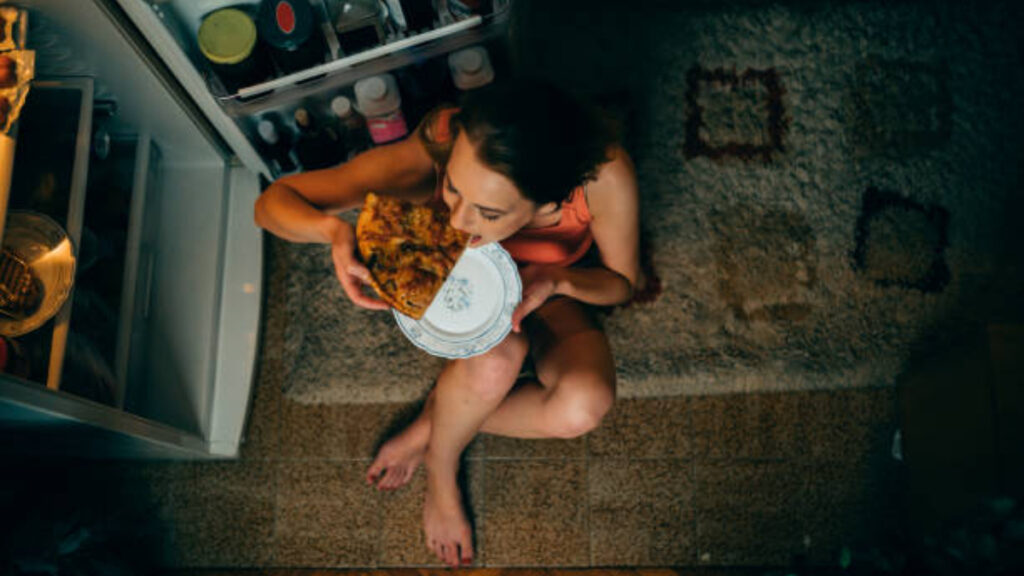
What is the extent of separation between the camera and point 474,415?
1509mm

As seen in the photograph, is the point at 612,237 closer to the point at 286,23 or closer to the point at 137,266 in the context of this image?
the point at 286,23

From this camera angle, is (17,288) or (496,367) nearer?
(17,288)

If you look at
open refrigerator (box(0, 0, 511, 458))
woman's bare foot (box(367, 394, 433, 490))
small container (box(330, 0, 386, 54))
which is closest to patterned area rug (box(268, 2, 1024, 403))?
woman's bare foot (box(367, 394, 433, 490))

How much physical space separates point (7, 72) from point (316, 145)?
1.85 ft

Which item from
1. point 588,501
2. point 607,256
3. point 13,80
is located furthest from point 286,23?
point 588,501

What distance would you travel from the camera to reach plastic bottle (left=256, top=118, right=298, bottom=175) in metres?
1.41

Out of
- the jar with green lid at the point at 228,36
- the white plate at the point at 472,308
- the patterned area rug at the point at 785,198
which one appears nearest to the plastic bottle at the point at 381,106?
the jar with green lid at the point at 228,36

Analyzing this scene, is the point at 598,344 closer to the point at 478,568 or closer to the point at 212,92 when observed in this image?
the point at 478,568

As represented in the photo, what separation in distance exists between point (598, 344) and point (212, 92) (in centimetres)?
96

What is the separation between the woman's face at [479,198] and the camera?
3.43 ft

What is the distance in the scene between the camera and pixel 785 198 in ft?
5.91

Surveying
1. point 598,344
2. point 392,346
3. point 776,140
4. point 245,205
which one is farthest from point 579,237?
point 245,205

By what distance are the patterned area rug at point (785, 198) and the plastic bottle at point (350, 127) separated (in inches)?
15.2

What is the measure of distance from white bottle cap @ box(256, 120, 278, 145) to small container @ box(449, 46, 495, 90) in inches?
16.1
